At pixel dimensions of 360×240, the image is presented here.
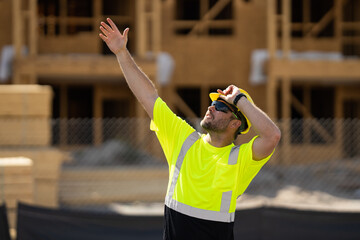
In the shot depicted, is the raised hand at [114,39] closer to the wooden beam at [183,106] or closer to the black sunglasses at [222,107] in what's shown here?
the black sunglasses at [222,107]

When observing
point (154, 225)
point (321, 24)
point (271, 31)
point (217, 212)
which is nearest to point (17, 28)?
point (271, 31)

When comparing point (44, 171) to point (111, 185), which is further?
point (111, 185)

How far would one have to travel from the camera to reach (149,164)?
13445 millimetres

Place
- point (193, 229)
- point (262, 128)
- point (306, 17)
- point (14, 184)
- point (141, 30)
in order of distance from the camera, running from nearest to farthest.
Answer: point (262, 128) → point (193, 229) → point (14, 184) → point (141, 30) → point (306, 17)

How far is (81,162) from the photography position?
13922 mm

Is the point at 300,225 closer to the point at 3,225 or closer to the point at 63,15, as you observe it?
the point at 3,225

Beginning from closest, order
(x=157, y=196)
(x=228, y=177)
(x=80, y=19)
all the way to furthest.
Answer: (x=228, y=177), (x=157, y=196), (x=80, y=19)

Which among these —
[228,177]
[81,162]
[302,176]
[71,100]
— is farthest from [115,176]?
[228,177]

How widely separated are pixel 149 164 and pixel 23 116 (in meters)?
4.81

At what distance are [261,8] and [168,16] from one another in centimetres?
296

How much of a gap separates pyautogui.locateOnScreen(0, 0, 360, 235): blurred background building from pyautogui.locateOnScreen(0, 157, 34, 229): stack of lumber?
22.8 ft

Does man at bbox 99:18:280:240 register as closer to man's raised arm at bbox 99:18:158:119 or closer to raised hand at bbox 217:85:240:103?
raised hand at bbox 217:85:240:103

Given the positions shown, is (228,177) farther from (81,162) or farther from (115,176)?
(81,162)

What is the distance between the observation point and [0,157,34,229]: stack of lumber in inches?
261
